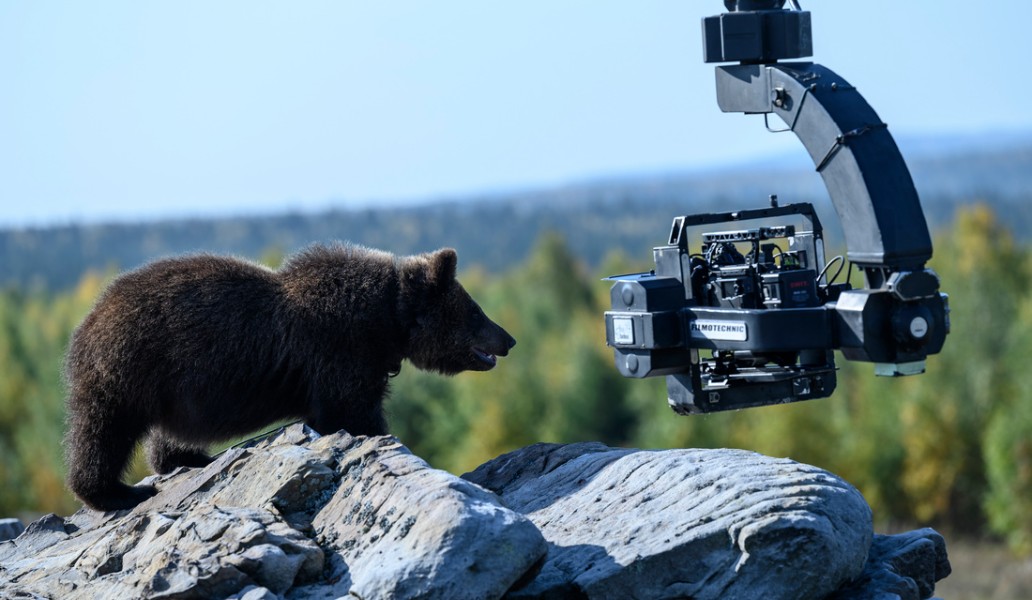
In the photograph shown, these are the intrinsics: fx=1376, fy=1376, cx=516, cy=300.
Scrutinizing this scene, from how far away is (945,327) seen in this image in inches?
289

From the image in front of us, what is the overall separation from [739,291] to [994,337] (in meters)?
62.0

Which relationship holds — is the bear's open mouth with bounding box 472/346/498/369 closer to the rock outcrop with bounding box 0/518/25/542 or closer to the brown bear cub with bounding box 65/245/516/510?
the brown bear cub with bounding box 65/245/516/510

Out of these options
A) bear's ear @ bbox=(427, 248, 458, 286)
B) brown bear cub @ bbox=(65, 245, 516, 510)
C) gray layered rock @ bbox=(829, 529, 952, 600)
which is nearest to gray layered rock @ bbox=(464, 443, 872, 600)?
gray layered rock @ bbox=(829, 529, 952, 600)

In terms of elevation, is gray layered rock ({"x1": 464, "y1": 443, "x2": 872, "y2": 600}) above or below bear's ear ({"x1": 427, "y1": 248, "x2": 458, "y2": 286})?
below

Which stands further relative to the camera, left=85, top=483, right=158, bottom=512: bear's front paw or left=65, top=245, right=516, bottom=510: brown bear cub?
left=85, top=483, right=158, bottom=512: bear's front paw

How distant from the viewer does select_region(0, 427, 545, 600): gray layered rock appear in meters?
7.64

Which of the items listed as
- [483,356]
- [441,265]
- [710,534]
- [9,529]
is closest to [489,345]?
[483,356]

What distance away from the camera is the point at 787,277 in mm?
7832

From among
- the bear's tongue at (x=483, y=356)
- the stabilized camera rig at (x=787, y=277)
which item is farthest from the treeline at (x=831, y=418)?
the stabilized camera rig at (x=787, y=277)

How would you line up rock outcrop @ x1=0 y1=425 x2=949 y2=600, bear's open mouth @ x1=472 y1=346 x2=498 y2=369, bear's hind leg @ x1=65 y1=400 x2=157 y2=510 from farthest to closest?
bear's open mouth @ x1=472 y1=346 x2=498 y2=369 < bear's hind leg @ x1=65 y1=400 x2=157 y2=510 < rock outcrop @ x1=0 y1=425 x2=949 y2=600

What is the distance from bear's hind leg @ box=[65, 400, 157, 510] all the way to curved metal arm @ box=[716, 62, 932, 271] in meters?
5.57

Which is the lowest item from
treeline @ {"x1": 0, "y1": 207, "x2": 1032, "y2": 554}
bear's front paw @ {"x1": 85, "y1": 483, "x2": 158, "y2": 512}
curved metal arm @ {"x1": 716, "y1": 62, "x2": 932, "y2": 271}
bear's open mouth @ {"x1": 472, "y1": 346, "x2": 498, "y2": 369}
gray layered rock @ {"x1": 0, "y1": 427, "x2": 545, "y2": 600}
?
treeline @ {"x1": 0, "y1": 207, "x2": 1032, "y2": 554}

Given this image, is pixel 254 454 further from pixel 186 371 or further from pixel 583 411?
pixel 583 411

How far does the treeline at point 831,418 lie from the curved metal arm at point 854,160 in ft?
145
